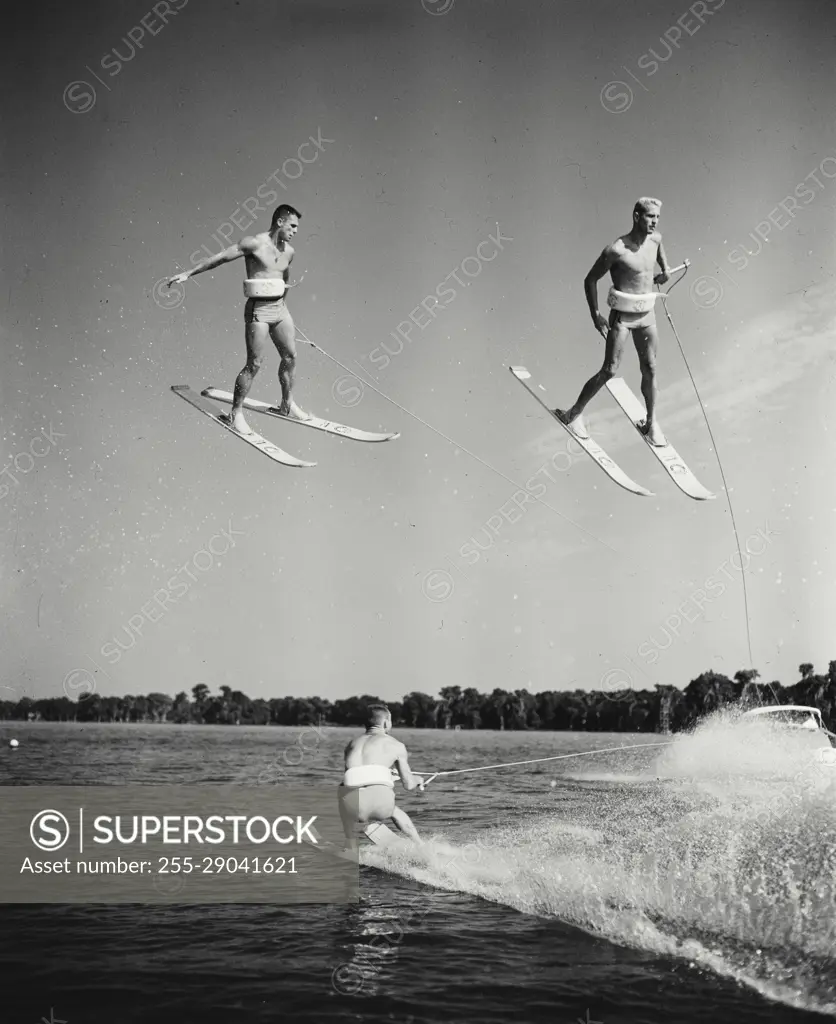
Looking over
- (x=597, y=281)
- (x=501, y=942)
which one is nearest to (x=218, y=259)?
(x=597, y=281)

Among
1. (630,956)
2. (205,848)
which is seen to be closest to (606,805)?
(205,848)

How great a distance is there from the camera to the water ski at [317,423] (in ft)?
33.3

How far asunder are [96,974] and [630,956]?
3041 millimetres

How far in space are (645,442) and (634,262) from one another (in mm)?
2003

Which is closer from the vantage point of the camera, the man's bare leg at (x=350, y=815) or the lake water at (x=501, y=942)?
the lake water at (x=501, y=942)

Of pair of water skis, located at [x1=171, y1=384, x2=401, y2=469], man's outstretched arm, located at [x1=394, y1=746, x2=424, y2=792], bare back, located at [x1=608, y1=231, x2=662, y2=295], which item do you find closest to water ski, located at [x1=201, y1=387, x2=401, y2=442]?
pair of water skis, located at [x1=171, y1=384, x2=401, y2=469]

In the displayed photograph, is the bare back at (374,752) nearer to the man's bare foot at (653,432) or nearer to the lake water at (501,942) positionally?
the lake water at (501,942)

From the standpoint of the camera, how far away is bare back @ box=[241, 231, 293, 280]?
898 cm

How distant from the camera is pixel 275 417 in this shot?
1034cm

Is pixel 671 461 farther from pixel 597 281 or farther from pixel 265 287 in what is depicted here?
pixel 265 287

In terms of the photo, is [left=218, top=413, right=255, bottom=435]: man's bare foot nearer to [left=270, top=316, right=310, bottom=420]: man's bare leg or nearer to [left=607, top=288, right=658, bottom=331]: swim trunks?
[left=270, top=316, right=310, bottom=420]: man's bare leg

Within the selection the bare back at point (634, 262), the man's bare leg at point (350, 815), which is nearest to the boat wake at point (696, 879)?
the man's bare leg at point (350, 815)

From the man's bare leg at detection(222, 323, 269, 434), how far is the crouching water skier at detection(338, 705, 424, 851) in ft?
12.4

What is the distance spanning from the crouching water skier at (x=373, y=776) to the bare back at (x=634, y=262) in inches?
180
